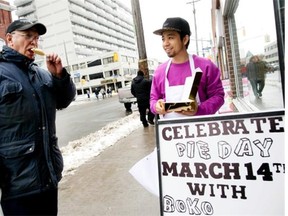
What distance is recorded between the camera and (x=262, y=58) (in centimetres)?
532

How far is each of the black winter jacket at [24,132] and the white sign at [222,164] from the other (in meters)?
0.79

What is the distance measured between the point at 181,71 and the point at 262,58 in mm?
2939

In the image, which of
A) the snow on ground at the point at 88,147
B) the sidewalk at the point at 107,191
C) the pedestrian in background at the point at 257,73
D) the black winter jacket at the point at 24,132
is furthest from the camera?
the snow on ground at the point at 88,147

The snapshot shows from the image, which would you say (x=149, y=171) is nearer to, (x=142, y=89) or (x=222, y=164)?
(x=222, y=164)

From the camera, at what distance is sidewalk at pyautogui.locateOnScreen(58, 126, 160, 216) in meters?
3.98

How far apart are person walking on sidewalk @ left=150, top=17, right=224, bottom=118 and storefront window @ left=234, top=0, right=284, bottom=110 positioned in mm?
1191

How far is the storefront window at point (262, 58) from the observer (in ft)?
14.2

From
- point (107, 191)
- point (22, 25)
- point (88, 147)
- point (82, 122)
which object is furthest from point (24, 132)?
point (82, 122)

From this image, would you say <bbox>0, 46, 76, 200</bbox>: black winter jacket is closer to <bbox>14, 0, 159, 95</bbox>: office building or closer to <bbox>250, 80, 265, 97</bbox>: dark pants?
<bbox>250, 80, 265, 97</bbox>: dark pants

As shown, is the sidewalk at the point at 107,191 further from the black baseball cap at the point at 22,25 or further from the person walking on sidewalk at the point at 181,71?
the black baseball cap at the point at 22,25

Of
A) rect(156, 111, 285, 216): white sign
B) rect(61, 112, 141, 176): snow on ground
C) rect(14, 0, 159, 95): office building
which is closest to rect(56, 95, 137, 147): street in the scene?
rect(61, 112, 141, 176): snow on ground

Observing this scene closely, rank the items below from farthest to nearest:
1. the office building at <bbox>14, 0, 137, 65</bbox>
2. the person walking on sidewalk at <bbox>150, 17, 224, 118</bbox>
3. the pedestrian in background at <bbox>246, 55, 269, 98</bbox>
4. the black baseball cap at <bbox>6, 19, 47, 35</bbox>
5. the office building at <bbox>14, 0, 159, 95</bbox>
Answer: the office building at <bbox>14, 0, 137, 65</bbox> < the office building at <bbox>14, 0, 159, 95</bbox> < the pedestrian in background at <bbox>246, 55, 269, 98</bbox> < the person walking on sidewalk at <bbox>150, 17, 224, 118</bbox> < the black baseball cap at <bbox>6, 19, 47, 35</bbox>

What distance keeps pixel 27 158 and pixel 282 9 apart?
1.77 m

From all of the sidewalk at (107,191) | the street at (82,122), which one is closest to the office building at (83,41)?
the street at (82,122)
